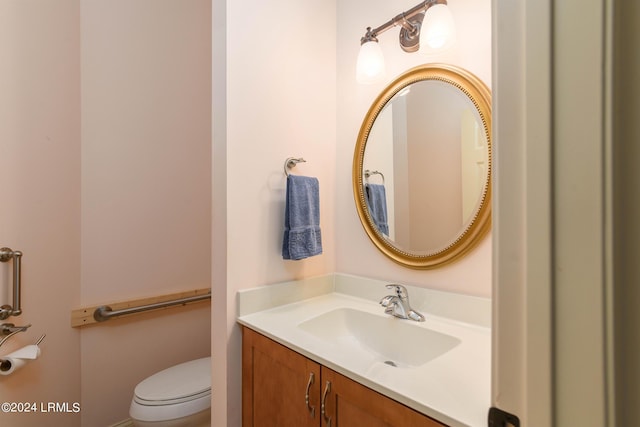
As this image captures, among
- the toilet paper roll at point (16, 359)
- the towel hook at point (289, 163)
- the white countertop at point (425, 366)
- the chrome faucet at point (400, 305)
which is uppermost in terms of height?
the towel hook at point (289, 163)

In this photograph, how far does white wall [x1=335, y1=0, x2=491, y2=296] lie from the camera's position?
40.0 inches

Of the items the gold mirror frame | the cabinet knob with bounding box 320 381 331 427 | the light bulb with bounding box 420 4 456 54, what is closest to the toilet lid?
the cabinet knob with bounding box 320 381 331 427

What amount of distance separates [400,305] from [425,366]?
0.33m

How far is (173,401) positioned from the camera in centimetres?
130

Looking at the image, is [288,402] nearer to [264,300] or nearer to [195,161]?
[264,300]

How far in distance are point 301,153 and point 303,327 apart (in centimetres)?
75

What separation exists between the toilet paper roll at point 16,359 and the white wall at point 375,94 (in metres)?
1.35

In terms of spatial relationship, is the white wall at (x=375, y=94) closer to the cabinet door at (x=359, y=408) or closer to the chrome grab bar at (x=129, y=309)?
the cabinet door at (x=359, y=408)

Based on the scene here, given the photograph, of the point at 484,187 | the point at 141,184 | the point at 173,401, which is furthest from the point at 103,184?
the point at 484,187

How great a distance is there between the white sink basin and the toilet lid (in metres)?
0.74

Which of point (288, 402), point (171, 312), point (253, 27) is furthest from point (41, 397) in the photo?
point (253, 27)

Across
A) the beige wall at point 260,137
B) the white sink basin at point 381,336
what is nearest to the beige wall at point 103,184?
the beige wall at point 260,137

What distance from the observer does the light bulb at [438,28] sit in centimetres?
102

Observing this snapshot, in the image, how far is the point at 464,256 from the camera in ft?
3.46
